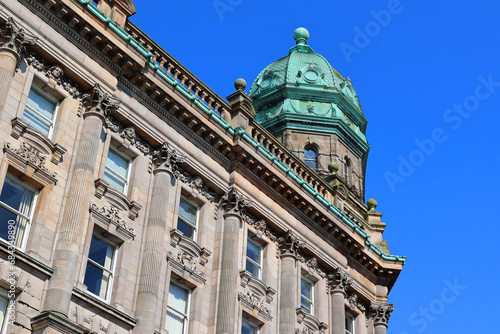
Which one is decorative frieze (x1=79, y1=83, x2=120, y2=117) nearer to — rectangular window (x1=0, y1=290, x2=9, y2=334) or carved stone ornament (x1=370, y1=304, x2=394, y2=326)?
rectangular window (x1=0, y1=290, x2=9, y2=334)

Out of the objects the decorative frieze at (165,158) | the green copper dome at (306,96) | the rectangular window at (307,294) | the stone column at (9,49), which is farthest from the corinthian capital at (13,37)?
the green copper dome at (306,96)

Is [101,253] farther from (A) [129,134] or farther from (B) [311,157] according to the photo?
(B) [311,157]

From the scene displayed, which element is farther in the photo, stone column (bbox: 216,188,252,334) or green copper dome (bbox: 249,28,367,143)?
green copper dome (bbox: 249,28,367,143)

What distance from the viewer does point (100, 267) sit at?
2534cm

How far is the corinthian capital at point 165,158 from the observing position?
2916cm

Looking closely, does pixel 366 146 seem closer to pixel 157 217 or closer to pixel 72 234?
pixel 157 217

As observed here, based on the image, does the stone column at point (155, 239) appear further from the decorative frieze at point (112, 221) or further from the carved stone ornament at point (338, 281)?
the carved stone ornament at point (338, 281)

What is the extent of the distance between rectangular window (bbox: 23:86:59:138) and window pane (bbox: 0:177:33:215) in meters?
2.16

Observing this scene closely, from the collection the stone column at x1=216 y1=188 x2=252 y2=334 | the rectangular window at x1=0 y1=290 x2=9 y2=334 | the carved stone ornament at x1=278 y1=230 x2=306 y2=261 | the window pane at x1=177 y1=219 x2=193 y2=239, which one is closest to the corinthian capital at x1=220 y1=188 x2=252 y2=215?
the stone column at x1=216 y1=188 x2=252 y2=334

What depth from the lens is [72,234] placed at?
23859 millimetres

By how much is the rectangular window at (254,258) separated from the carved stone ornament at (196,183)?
2447 millimetres

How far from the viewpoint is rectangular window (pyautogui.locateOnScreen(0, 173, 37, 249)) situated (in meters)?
22.8

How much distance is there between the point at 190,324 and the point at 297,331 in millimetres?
5739

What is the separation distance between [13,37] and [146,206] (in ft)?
23.5
